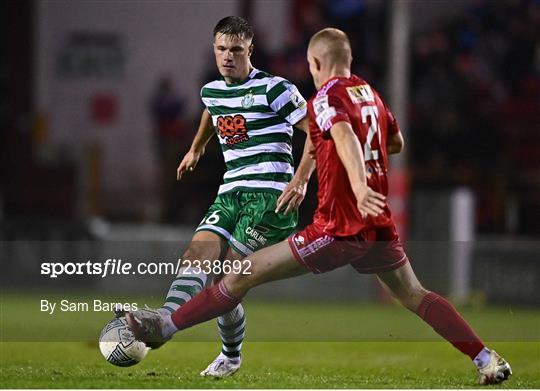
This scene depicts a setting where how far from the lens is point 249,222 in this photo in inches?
275

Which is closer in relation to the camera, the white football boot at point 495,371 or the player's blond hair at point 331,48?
the player's blond hair at point 331,48

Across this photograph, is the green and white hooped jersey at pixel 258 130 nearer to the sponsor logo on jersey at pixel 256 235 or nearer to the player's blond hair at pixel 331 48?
the sponsor logo on jersey at pixel 256 235

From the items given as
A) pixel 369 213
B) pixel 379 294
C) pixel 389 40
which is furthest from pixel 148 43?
pixel 369 213

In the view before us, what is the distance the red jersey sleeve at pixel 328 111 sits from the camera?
20.6 feet

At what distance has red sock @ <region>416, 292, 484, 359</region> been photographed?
6684mm

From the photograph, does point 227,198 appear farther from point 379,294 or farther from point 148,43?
point 148,43

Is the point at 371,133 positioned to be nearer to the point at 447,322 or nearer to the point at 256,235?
the point at 256,235

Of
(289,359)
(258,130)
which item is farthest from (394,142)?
(289,359)

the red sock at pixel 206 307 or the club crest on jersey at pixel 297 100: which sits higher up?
the club crest on jersey at pixel 297 100

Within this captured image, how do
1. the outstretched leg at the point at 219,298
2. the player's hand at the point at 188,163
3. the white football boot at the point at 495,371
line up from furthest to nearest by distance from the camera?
the player's hand at the point at 188,163 → the white football boot at the point at 495,371 → the outstretched leg at the point at 219,298

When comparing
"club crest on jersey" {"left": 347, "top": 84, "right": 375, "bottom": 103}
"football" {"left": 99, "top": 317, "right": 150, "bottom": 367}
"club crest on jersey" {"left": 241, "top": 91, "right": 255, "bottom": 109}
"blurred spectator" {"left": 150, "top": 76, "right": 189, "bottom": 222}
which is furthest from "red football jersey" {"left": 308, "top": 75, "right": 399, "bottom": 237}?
"blurred spectator" {"left": 150, "top": 76, "right": 189, "bottom": 222}

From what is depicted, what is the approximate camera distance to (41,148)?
1795 centimetres

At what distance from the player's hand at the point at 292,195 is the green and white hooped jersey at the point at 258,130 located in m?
0.33

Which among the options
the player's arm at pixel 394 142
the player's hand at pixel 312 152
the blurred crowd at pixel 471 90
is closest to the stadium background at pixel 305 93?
the blurred crowd at pixel 471 90
